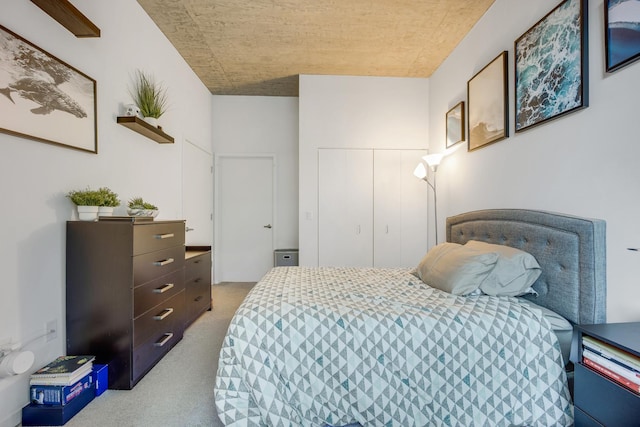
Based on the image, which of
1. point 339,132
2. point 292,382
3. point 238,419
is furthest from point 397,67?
point 238,419

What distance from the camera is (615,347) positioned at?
1.07m

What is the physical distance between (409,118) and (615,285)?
113 inches

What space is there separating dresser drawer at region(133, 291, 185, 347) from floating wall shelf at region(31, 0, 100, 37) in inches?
73.5

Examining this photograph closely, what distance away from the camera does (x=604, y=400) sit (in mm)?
1078

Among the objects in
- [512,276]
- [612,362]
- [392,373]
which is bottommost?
[392,373]

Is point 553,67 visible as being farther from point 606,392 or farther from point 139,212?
point 139,212

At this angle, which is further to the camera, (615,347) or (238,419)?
(238,419)

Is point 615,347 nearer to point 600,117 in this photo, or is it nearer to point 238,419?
point 600,117

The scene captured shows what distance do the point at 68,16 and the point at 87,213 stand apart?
45.7 inches

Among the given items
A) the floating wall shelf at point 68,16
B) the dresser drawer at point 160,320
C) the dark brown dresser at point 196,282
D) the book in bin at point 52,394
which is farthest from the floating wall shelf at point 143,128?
the book in bin at point 52,394

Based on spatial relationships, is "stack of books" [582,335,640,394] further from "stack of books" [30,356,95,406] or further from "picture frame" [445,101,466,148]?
"stack of books" [30,356,95,406]

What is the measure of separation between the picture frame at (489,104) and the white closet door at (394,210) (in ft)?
3.59

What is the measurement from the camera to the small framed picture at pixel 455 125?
2.81 m

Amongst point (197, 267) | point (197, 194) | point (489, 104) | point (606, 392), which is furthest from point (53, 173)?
point (489, 104)
